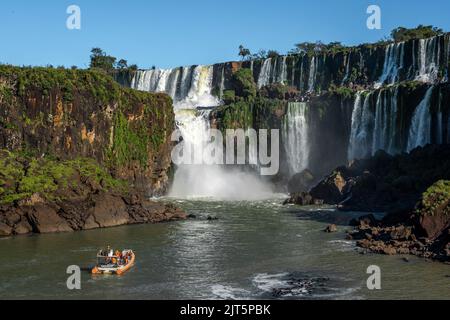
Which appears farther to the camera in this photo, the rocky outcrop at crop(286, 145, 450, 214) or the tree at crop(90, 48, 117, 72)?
the tree at crop(90, 48, 117, 72)

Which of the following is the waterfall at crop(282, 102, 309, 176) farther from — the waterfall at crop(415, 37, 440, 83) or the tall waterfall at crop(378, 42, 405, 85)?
the waterfall at crop(415, 37, 440, 83)

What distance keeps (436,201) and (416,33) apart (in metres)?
67.6

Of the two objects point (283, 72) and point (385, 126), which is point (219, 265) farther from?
point (283, 72)

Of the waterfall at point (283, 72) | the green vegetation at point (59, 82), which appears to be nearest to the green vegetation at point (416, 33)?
the waterfall at point (283, 72)

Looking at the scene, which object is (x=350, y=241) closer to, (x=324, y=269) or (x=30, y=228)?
(x=324, y=269)

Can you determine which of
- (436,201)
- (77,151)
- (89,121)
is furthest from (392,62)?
(436,201)

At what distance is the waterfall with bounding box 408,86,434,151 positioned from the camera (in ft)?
203

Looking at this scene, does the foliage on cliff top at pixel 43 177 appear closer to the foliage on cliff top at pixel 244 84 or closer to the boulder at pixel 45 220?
the boulder at pixel 45 220

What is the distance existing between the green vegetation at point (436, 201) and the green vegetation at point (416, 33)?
57432 mm

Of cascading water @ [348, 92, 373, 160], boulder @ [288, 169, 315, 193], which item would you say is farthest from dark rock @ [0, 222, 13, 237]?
cascading water @ [348, 92, 373, 160]

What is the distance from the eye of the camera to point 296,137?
79.1 m

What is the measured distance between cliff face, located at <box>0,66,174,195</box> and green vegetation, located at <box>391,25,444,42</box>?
46.5 m

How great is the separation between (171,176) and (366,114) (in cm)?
2421
